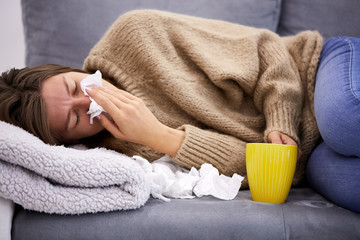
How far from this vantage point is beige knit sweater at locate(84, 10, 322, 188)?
1.05m

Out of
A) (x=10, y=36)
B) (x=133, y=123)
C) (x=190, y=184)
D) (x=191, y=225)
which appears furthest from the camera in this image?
(x=10, y=36)

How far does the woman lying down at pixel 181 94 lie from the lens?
0.94 m

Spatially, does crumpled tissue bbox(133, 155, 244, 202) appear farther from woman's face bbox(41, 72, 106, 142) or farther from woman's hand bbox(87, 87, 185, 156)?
woman's face bbox(41, 72, 106, 142)

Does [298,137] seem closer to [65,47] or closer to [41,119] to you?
[41,119]

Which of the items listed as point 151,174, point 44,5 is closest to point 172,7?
point 44,5

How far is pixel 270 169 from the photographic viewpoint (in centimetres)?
73

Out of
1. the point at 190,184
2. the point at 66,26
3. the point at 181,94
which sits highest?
the point at 66,26

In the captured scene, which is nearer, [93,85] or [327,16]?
[93,85]

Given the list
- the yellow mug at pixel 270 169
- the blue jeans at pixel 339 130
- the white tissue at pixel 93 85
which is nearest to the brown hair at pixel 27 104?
the white tissue at pixel 93 85

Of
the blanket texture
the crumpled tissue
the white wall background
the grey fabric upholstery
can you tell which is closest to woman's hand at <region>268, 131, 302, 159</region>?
the crumpled tissue

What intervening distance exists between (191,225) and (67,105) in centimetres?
51

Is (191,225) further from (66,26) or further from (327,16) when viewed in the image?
(327,16)

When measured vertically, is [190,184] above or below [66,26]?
below

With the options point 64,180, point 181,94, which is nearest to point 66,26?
point 181,94
